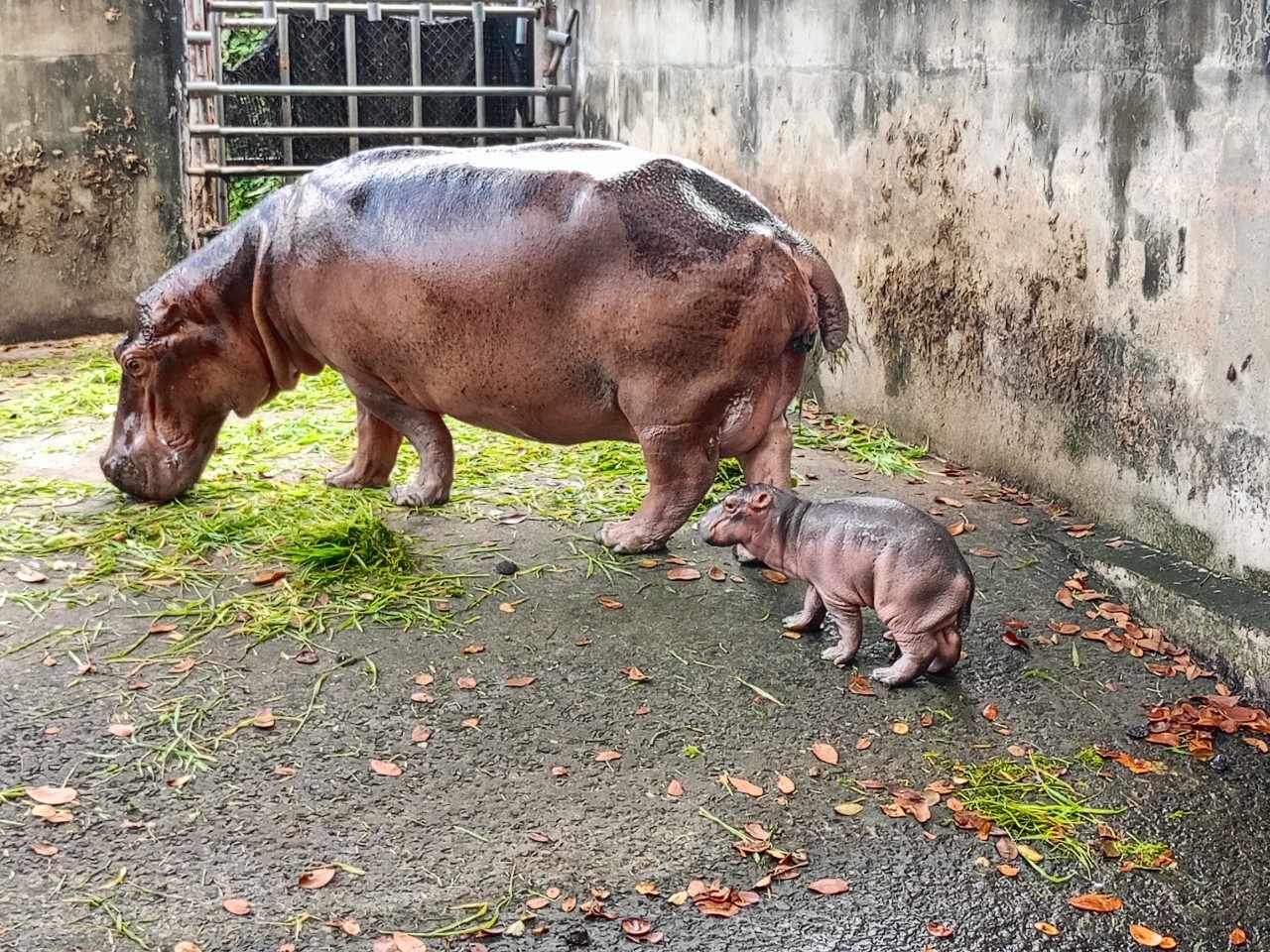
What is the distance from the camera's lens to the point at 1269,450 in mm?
4406

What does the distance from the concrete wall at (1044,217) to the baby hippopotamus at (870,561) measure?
1.17 metres

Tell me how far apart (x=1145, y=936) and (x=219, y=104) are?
26.0 ft

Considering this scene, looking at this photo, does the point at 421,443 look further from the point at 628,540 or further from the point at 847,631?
the point at 847,631

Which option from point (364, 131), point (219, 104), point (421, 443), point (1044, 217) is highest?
point (219, 104)

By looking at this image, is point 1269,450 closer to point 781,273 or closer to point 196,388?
point 781,273

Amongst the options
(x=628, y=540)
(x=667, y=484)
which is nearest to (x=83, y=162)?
(x=628, y=540)

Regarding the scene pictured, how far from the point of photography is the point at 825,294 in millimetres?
4844

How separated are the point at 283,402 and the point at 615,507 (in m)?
2.65

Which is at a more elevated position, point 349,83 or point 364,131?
point 349,83

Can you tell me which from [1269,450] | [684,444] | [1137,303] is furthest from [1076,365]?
[684,444]

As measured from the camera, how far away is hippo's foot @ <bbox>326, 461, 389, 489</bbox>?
233 inches

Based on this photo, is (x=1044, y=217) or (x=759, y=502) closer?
(x=759, y=502)

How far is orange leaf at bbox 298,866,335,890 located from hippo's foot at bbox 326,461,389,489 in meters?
2.85

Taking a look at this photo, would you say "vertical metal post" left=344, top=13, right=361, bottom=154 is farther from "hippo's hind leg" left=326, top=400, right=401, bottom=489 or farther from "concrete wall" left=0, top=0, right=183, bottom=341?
"hippo's hind leg" left=326, top=400, right=401, bottom=489
